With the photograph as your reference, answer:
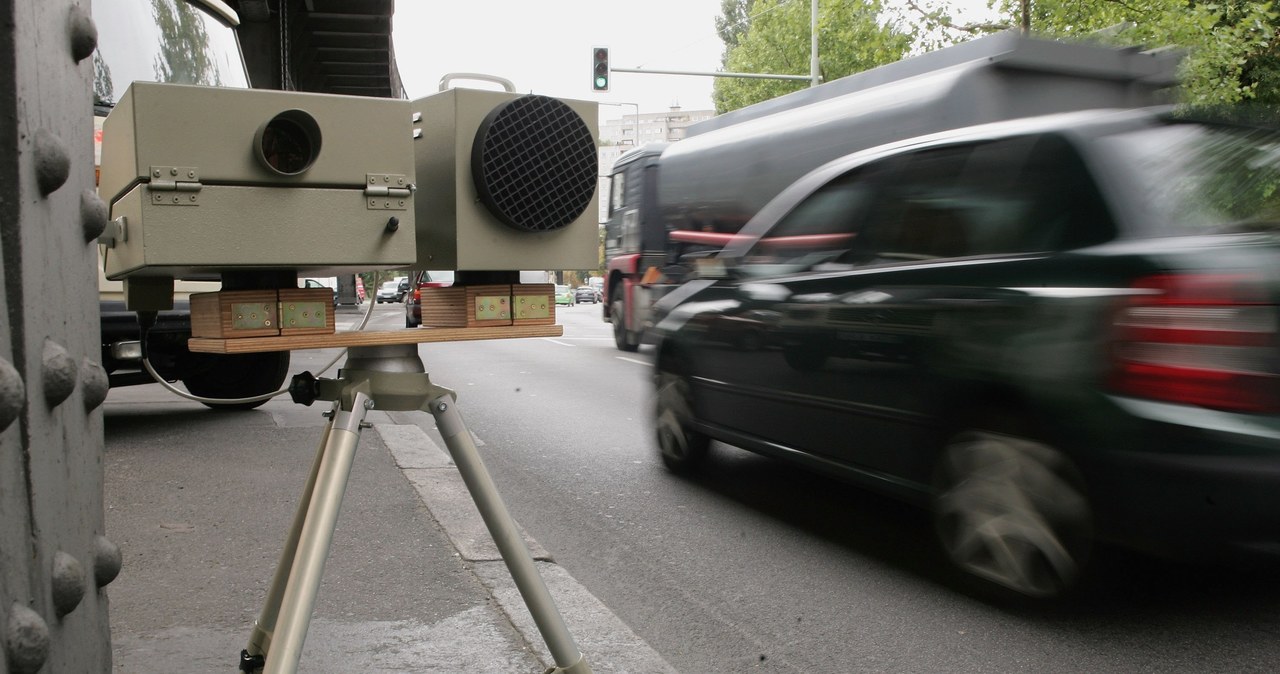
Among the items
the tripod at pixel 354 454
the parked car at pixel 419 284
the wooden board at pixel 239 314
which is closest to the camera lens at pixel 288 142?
the wooden board at pixel 239 314

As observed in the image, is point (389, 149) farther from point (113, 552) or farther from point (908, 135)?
point (908, 135)

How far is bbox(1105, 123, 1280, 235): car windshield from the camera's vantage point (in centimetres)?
364

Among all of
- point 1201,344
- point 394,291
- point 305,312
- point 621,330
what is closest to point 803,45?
point 621,330

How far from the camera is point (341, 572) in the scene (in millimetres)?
4230

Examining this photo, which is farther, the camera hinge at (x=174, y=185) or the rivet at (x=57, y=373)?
the camera hinge at (x=174, y=185)

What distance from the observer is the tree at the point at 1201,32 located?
15688mm

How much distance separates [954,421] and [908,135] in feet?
21.9

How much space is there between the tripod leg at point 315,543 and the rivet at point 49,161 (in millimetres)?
913

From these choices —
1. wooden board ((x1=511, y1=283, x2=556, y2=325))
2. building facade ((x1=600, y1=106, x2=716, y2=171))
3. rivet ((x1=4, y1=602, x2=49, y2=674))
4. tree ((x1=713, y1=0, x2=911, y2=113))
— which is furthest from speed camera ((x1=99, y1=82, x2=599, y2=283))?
building facade ((x1=600, y1=106, x2=716, y2=171))

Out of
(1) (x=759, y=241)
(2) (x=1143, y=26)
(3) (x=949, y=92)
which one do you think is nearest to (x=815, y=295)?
(1) (x=759, y=241)

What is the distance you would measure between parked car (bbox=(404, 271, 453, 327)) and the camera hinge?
67cm

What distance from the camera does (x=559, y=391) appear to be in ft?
37.9

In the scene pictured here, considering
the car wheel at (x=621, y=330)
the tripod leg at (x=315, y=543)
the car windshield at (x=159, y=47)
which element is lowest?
the car wheel at (x=621, y=330)

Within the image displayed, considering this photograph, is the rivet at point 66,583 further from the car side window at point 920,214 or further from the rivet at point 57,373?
the car side window at point 920,214
